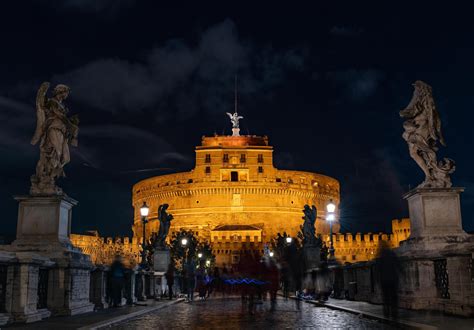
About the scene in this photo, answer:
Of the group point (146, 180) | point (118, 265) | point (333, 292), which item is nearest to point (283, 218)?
point (146, 180)

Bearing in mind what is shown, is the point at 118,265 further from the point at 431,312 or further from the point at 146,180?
the point at 146,180

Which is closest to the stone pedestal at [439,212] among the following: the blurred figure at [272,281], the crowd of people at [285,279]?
the crowd of people at [285,279]

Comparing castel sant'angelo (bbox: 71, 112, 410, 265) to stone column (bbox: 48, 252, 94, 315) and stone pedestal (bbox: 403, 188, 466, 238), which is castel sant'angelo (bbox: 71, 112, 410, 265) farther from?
stone pedestal (bbox: 403, 188, 466, 238)

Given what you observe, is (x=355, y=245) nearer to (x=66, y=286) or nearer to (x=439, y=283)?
(x=439, y=283)

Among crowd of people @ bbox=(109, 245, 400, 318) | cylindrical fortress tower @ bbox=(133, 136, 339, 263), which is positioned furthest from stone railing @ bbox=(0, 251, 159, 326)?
cylindrical fortress tower @ bbox=(133, 136, 339, 263)

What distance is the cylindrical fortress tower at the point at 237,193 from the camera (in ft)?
311

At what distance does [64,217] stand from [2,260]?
3.09m

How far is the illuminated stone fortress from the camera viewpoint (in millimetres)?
94812

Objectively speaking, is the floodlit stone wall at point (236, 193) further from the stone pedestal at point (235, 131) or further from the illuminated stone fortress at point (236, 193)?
the stone pedestal at point (235, 131)

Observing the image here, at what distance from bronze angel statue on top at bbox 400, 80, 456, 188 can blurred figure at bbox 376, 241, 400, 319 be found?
3796 millimetres

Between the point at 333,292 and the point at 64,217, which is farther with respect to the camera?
the point at 333,292

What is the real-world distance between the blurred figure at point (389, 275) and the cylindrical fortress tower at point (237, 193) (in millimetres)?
80955

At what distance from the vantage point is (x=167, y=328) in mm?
10531

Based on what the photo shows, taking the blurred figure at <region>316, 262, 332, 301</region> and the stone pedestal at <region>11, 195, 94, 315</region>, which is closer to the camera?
the stone pedestal at <region>11, 195, 94, 315</region>
